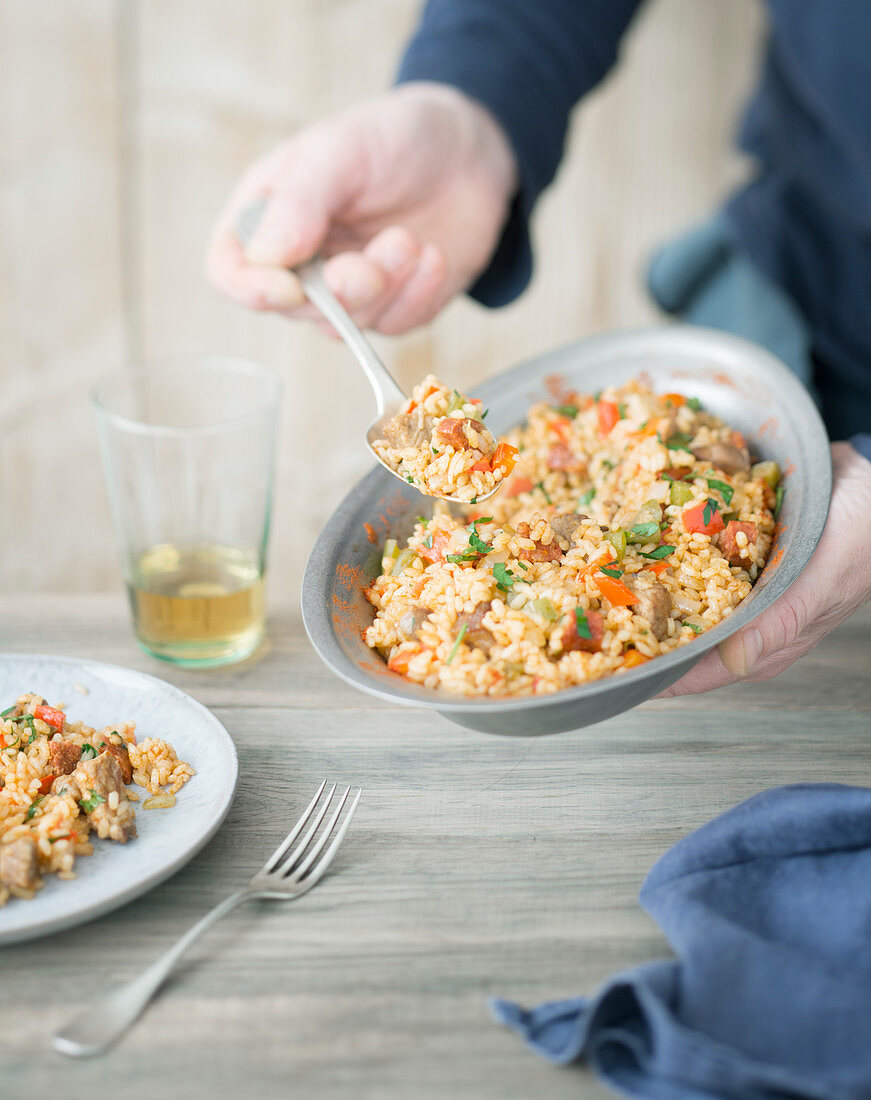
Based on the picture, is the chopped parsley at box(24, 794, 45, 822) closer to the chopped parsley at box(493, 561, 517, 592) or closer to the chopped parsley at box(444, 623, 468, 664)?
the chopped parsley at box(444, 623, 468, 664)

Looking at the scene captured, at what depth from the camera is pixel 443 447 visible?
1.42 meters

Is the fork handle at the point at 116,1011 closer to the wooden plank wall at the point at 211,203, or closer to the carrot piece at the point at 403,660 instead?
the carrot piece at the point at 403,660

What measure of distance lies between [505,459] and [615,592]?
0.28 m

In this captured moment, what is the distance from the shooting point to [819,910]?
1067 millimetres

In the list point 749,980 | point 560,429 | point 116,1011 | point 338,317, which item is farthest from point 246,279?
point 749,980

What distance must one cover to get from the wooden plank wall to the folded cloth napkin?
8.22 feet

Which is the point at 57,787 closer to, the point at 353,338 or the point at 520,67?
the point at 353,338

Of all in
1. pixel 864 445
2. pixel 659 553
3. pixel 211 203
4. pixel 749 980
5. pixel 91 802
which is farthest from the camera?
pixel 211 203

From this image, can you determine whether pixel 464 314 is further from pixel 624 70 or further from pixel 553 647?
pixel 553 647

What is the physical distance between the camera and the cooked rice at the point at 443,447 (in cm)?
141

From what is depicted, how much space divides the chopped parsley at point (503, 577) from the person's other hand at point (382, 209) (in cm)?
74

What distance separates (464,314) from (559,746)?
2.26 metres

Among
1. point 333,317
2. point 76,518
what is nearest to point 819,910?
point 333,317

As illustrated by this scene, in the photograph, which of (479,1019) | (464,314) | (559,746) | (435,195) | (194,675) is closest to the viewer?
(479,1019)
